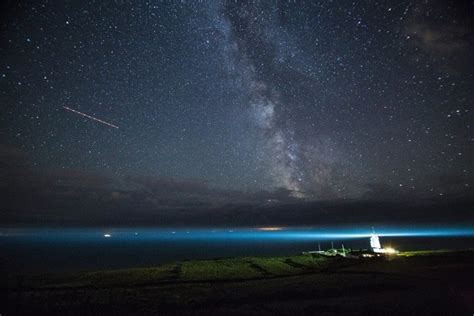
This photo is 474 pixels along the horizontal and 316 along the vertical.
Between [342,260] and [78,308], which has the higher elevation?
[342,260]

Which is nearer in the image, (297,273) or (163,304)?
(163,304)

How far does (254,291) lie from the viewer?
25.5m

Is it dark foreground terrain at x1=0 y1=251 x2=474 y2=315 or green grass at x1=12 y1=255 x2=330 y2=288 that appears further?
green grass at x1=12 y1=255 x2=330 y2=288

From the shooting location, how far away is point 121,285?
2800cm

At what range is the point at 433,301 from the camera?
21.4 m

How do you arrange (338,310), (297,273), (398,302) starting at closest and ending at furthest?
(338,310) < (398,302) < (297,273)

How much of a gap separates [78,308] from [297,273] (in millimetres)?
21772

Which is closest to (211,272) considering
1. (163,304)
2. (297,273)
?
(297,273)

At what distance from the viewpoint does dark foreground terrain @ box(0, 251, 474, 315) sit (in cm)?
2072

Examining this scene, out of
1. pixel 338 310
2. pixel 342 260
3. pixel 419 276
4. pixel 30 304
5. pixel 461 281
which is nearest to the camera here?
pixel 338 310

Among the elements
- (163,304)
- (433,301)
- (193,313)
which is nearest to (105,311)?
(163,304)

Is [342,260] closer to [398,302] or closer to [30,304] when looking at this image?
[398,302]

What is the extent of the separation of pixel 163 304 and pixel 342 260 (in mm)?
29419

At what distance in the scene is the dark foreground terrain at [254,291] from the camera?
20719 mm
